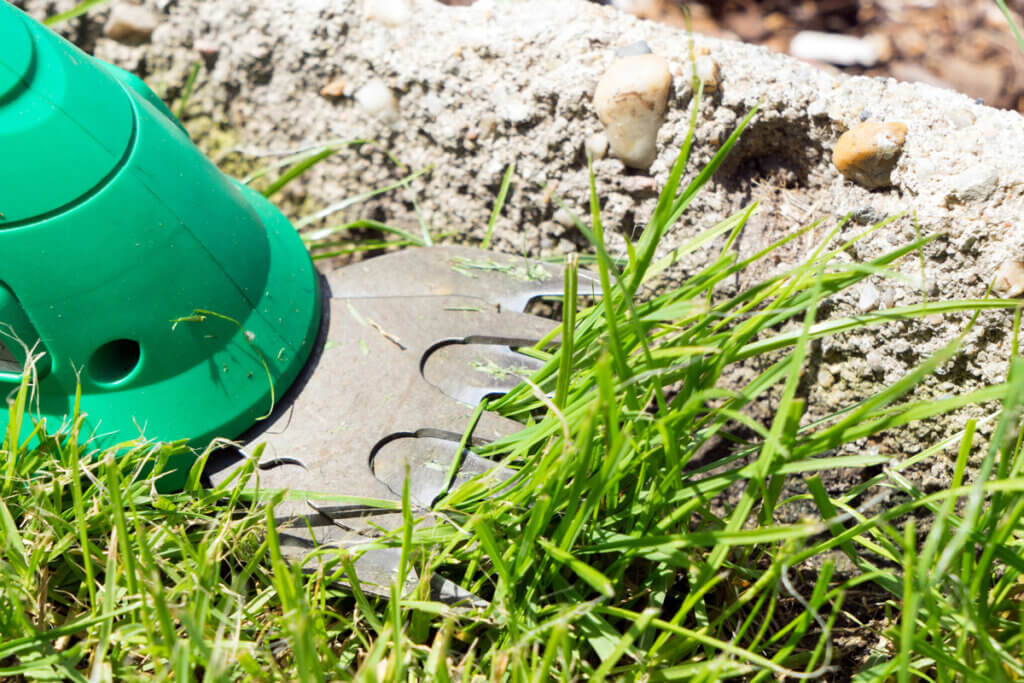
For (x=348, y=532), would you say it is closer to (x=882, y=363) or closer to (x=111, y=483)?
(x=111, y=483)

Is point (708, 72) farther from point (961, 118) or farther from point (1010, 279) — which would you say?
point (1010, 279)

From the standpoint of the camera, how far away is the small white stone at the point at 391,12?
1.43m

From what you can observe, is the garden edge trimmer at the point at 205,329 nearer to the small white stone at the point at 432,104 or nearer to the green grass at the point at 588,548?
the green grass at the point at 588,548

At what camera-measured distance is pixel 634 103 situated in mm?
1216

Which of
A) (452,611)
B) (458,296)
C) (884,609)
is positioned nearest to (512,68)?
(458,296)

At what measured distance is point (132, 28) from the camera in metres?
1.56

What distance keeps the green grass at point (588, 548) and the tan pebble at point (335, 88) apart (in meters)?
0.75

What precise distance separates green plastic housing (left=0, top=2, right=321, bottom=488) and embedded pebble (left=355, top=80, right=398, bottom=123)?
431 millimetres

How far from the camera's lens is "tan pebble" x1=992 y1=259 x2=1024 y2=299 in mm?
1005

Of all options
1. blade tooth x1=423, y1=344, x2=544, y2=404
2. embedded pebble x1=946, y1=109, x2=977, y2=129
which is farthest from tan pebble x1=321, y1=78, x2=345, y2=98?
embedded pebble x1=946, y1=109, x2=977, y2=129

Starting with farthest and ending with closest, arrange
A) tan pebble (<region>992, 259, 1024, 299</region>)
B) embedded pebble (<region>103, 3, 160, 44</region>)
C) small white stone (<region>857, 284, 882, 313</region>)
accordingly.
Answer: embedded pebble (<region>103, 3, 160, 44</region>), small white stone (<region>857, 284, 882, 313</region>), tan pebble (<region>992, 259, 1024, 299</region>)

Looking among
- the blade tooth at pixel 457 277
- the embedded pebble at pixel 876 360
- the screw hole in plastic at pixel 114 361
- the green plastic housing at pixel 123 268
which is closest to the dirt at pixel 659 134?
the embedded pebble at pixel 876 360

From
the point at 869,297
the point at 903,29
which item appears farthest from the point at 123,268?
the point at 903,29

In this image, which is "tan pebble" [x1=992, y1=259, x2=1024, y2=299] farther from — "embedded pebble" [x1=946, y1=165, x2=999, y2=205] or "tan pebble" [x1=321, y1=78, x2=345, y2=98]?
"tan pebble" [x1=321, y1=78, x2=345, y2=98]
